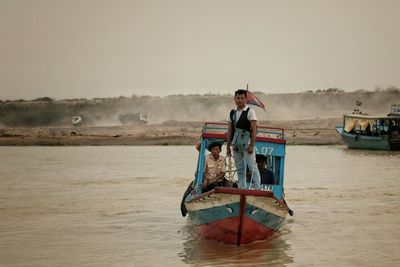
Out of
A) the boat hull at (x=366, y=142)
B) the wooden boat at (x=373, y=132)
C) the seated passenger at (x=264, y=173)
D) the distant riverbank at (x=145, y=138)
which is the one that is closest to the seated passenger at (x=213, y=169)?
the seated passenger at (x=264, y=173)

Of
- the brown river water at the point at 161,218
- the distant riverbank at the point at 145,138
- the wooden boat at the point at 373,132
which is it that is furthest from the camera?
the distant riverbank at the point at 145,138

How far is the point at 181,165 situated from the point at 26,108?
5486 cm

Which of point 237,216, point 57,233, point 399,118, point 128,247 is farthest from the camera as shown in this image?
point 399,118

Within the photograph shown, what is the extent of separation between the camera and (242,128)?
12797 millimetres

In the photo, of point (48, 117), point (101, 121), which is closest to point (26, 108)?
point (48, 117)

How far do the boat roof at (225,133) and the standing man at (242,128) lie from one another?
967mm

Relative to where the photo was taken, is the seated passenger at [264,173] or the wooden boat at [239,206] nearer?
the wooden boat at [239,206]

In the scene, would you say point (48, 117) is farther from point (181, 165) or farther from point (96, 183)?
point (96, 183)

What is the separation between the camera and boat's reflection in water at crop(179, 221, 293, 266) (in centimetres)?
1250

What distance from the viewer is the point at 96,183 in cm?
2461

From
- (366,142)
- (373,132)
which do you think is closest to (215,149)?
(366,142)

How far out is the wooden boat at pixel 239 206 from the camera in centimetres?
1239

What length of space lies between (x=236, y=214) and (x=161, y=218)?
15.5 feet

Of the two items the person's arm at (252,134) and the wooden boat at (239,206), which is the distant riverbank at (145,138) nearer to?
the wooden boat at (239,206)
